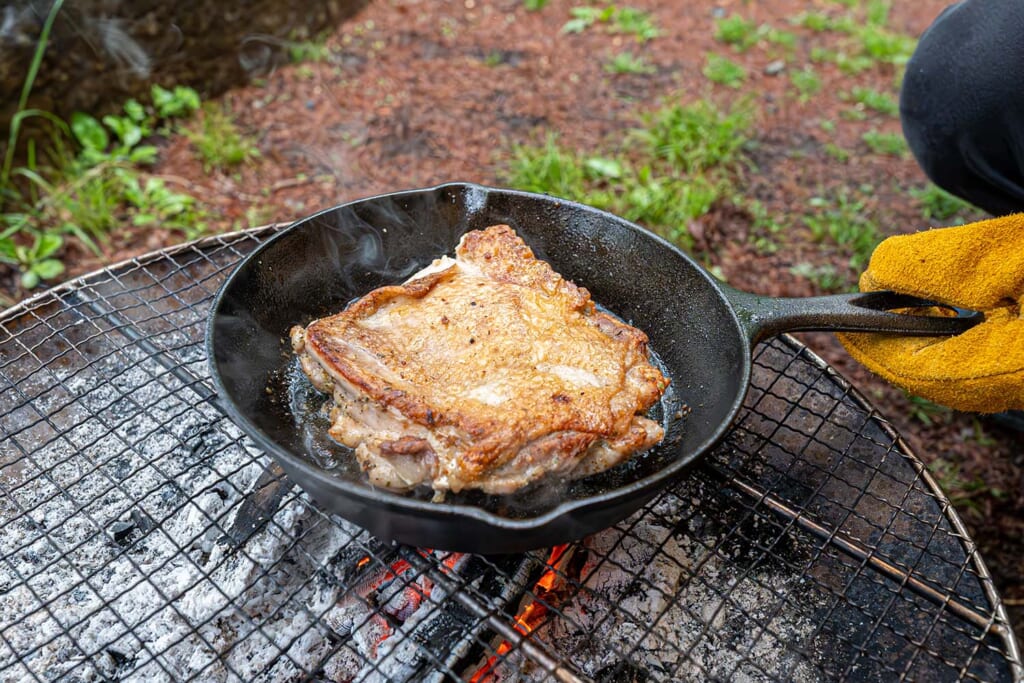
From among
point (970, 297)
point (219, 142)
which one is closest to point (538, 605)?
point (970, 297)

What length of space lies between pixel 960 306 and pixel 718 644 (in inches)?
58.7

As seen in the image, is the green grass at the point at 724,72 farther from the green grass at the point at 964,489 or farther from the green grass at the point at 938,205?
the green grass at the point at 964,489

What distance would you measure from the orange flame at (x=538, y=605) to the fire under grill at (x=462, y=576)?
10 mm

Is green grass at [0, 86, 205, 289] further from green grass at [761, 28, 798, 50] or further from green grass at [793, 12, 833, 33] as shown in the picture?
green grass at [793, 12, 833, 33]

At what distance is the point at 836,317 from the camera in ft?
8.77

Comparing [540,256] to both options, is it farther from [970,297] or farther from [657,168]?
[657,168]

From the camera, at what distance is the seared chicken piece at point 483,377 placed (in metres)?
2.36

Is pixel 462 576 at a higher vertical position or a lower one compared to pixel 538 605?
higher

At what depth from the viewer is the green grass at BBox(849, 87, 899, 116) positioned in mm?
7000

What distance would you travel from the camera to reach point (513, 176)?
590 centimetres

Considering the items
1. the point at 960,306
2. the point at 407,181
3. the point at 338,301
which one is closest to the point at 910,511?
the point at 960,306

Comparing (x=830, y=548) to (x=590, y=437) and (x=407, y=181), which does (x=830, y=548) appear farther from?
(x=407, y=181)

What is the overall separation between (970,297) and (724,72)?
17.1 feet

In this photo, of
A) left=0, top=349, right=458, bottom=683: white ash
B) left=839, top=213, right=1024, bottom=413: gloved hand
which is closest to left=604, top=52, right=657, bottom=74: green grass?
left=839, top=213, right=1024, bottom=413: gloved hand
